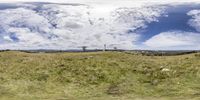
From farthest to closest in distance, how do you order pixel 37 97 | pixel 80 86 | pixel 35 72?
1. pixel 35 72
2. pixel 80 86
3. pixel 37 97

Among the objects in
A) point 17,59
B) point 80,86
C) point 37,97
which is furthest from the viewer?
point 17,59

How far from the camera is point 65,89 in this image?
187ft

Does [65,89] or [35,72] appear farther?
[35,72]

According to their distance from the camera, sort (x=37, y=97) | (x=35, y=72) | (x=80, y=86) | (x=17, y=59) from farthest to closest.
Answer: (x=17, y=59)
(x=35, y=72)
(x=80, y=86)
(x=37, y=97)

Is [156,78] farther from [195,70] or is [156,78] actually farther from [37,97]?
[37,97]

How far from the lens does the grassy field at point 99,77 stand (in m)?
54.9

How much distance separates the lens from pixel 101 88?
57219mm

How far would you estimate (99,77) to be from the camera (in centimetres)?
6016

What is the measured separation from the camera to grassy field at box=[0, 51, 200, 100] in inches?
2163

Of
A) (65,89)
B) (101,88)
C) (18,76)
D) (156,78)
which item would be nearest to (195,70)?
(156,78)

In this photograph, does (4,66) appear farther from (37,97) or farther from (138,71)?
(138,71)

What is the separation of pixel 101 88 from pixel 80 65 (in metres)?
7.47

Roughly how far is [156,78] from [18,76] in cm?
1672

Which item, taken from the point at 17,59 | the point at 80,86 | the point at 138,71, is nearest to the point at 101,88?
the point at 80,86
